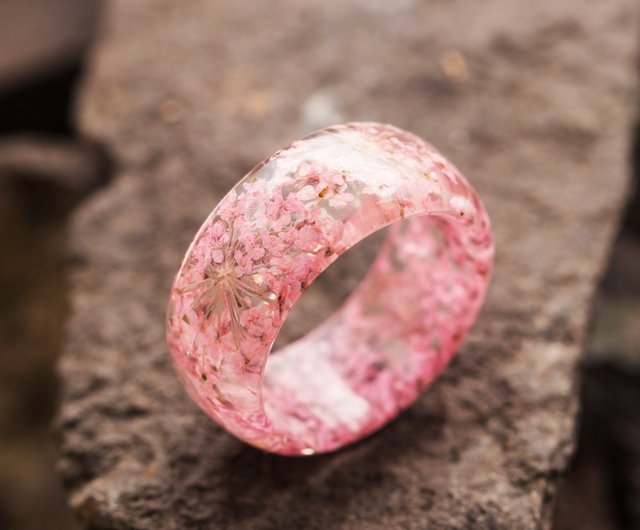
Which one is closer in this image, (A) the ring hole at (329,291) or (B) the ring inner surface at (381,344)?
(B) the ring inner surface at (381,344)

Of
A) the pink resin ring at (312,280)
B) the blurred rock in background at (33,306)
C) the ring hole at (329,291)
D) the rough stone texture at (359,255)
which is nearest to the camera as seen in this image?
the pink resin ring at (312,280)

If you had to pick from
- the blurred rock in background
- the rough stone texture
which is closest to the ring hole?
the rough stone texture

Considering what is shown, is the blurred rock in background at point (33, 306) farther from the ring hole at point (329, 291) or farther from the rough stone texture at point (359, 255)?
the ring hole at point (329, 291)

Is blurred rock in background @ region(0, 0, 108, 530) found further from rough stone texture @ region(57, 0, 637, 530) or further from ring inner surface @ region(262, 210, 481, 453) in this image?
ring inner surface @ region(262, 210, 481, 453)

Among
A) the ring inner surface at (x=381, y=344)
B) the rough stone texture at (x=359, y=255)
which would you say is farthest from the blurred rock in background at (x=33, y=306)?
the ring inner surface at (x=381, y=344)

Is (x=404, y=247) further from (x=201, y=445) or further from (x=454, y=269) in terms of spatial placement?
(x=201, y=445)
